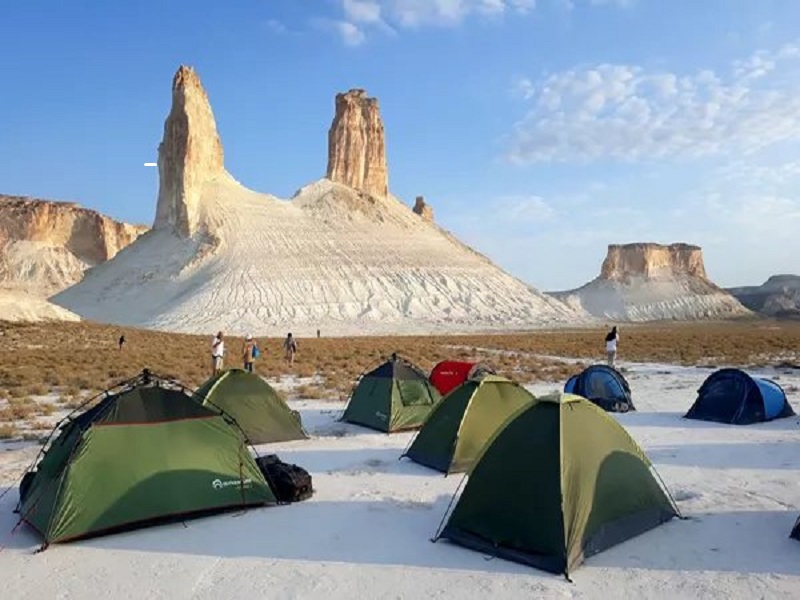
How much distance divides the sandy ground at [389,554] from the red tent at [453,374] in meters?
5.24

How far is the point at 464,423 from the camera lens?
10086 mm

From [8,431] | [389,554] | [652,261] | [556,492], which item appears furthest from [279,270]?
[652,261]

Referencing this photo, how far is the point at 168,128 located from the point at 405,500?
308ft

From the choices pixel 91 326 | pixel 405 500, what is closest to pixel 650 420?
pixel 405 500

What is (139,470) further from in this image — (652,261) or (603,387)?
(652,261)

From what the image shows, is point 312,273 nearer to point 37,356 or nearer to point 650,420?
point 37,356

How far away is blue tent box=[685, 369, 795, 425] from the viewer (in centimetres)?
1388

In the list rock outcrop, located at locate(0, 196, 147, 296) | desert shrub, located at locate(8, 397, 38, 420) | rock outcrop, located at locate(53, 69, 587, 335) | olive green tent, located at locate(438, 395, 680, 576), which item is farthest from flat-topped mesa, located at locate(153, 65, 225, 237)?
olive green tent, located at locate(438, 395, 680, 576)

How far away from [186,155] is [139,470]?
286 ft

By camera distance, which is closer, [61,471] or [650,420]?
[61,471]

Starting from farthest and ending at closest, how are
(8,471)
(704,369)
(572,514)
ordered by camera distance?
1. (704,369)
2. (8,471)
3. (572,514)

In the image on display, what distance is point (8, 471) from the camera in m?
10.0

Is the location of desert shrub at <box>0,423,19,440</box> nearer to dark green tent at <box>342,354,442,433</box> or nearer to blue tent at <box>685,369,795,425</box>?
dark green tent at <box>342,354,442,433</box>

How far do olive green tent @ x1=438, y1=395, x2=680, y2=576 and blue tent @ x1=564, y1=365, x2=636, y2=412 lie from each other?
26.0 feet
